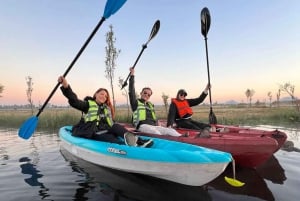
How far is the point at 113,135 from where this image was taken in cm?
631

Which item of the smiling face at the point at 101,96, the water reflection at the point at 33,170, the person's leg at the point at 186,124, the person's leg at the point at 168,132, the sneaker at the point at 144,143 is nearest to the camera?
the water reflection at the point at 33,170

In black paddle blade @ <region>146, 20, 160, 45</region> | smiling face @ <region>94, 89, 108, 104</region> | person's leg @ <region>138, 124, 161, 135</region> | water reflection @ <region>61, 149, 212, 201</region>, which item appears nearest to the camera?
water reflection @ <region>61, 149, 212, 201</region>

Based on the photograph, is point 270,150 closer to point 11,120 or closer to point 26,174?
point 26,174

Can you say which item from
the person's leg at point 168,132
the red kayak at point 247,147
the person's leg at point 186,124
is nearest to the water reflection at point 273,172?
the red kayak at point 247,147

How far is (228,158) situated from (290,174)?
2.55 meters

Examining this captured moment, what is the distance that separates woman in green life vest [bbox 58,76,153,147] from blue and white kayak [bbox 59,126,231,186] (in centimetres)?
53

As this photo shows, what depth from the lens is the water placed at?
451cm

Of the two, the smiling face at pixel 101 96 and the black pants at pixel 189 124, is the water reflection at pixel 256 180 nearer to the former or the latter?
the black pants at pixel 189 124

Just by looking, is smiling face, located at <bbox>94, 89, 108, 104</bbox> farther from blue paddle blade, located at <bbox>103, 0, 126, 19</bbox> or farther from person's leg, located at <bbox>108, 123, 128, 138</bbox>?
blue paddle blade, located at <bbox>103, 0, 126, 19</bbox>

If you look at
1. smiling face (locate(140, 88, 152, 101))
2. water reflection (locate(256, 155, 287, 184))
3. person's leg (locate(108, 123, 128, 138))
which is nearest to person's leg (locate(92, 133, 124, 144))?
person's leg (locate(108, 123, 128, 138))

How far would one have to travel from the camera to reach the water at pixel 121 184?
451 centimetres

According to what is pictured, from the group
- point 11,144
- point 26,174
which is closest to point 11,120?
point 11,144

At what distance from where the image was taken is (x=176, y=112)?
8539 mm

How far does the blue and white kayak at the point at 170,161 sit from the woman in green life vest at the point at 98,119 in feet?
1.72
